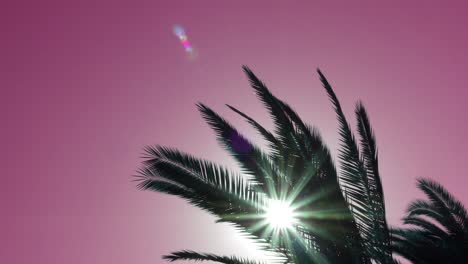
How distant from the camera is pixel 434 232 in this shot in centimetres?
902

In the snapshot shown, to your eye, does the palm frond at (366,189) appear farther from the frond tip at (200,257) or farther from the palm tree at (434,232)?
the palm tree at (434,232)

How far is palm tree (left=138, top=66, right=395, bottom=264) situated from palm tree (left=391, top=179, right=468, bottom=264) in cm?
332

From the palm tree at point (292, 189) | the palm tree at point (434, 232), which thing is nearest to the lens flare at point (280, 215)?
the palm tree at point (292, 189)

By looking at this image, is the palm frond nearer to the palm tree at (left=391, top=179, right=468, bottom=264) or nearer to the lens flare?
the lens flare

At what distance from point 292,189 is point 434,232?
5.45m

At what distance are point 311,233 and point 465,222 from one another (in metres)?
5.76

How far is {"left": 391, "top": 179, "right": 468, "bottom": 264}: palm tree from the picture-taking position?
7742mm

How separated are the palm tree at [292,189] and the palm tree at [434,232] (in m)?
3.32

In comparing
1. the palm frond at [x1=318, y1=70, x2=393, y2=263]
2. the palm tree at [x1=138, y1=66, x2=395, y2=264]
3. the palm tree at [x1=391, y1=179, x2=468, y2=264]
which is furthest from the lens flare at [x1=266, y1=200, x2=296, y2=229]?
the palm tree at [x1=391, y1=179, x2=468, y2=264]

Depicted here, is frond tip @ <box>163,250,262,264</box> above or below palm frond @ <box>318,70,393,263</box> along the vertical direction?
below

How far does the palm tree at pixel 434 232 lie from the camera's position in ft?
25.4

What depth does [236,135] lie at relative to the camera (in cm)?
567

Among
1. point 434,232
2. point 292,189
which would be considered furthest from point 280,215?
point 434,232

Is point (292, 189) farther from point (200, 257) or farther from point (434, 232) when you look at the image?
point (434, 232)
